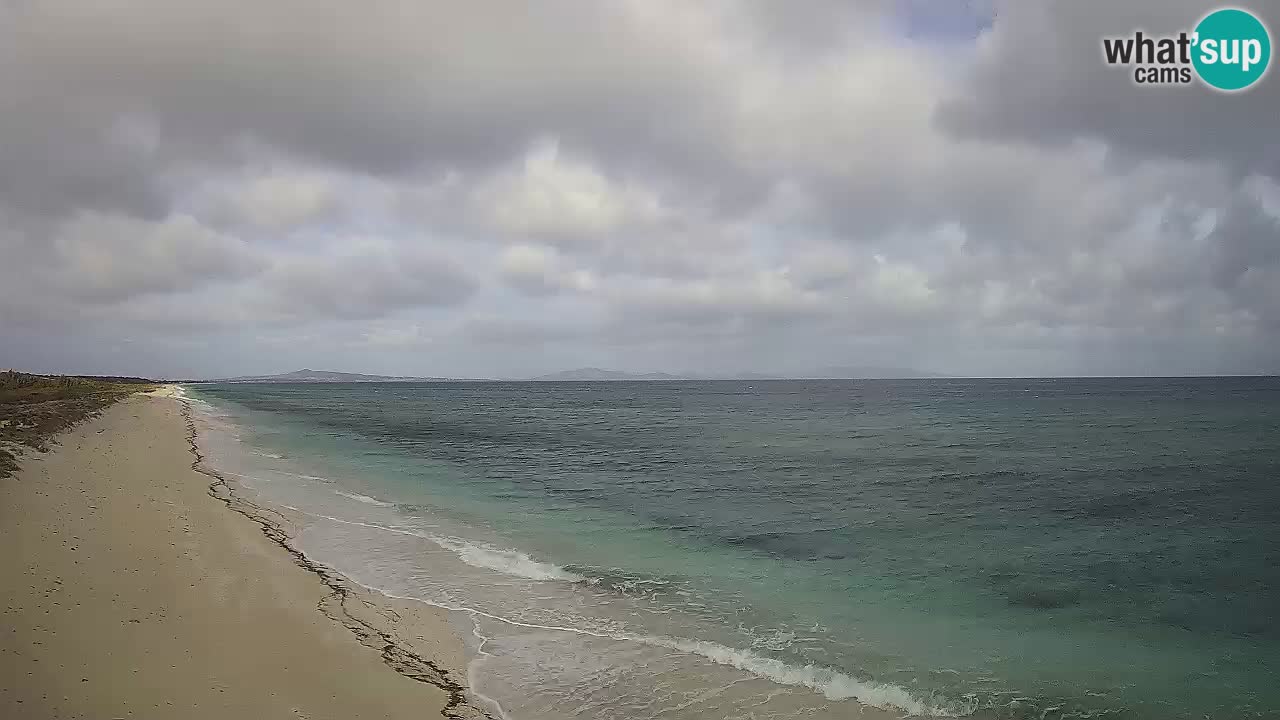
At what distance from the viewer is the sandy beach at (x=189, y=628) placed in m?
8.27

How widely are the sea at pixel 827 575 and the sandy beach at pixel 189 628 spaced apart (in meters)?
1.09

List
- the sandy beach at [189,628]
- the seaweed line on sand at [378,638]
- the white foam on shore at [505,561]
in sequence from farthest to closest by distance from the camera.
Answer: the white foam on shore at [505,561] < the seaweed line on sand at [378,638] < the sandy beach at [189,628]

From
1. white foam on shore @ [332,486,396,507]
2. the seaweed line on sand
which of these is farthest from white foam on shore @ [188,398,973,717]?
white foam on shore @ [332,486,396,507]

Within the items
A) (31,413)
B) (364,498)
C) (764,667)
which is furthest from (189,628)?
(31,413)

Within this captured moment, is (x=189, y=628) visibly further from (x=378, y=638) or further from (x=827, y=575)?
(x=827, y=575)

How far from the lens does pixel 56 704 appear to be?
7.62 m

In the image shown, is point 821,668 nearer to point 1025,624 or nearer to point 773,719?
point 773,719

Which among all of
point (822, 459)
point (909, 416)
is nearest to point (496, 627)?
point (822, 459)

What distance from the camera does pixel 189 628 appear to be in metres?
10.5

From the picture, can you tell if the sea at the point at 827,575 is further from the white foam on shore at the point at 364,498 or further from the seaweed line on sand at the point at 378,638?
the seaweed line on sand at the point at 378,638

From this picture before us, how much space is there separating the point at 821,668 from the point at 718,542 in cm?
833

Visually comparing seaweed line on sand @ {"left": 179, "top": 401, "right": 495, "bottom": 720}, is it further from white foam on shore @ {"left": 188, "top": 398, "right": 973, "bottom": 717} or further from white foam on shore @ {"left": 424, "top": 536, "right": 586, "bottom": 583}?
white foam on shore @ {"left": 424, "top": 536, "right": 586, "bottom": 583}

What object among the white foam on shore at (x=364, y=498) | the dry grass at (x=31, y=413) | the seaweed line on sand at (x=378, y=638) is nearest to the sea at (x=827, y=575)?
the white foam on shore at (x=364, y=498)

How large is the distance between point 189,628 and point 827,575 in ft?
43.0
